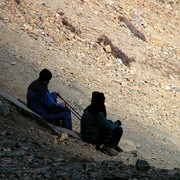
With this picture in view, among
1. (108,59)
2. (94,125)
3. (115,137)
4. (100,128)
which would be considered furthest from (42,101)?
(108,59)

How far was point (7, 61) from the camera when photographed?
15641 mm

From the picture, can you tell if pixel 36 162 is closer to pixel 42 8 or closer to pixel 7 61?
pixel 7 61

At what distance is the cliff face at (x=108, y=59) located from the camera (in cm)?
1439

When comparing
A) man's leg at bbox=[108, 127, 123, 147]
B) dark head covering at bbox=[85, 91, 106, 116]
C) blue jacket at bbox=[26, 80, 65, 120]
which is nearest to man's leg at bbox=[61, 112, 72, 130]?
blue jacket at bbox=[26, 80, 65, 120]

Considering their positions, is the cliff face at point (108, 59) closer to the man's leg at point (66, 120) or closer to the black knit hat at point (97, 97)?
the man's leg at point (66, 120)

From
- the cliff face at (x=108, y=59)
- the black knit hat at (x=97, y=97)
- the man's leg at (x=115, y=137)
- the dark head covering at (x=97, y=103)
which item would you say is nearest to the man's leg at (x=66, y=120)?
the dark head covering at (x=97, y=103)

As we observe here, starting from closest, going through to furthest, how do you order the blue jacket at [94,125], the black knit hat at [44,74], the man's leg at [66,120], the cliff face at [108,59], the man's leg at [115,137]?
the blue jacket at [94,125] → the man's leg at [115,137] → the black knit hat at [44,74] → the man's leg at [66,120] → the cliff face at [108,59]

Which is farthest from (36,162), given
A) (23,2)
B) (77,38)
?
(23,2)

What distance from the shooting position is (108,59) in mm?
19906

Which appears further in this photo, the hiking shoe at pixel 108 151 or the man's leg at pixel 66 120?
the man's leg at pixel 66 120

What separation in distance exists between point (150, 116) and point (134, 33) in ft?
29.7

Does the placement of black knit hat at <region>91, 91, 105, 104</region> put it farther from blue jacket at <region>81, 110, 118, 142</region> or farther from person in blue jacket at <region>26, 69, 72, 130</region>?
person in blue jacket at <region>26, 69, 72, 130</region>

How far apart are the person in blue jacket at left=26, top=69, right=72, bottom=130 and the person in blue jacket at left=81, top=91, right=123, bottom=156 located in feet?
2.16

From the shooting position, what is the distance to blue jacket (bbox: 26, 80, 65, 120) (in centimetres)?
961
